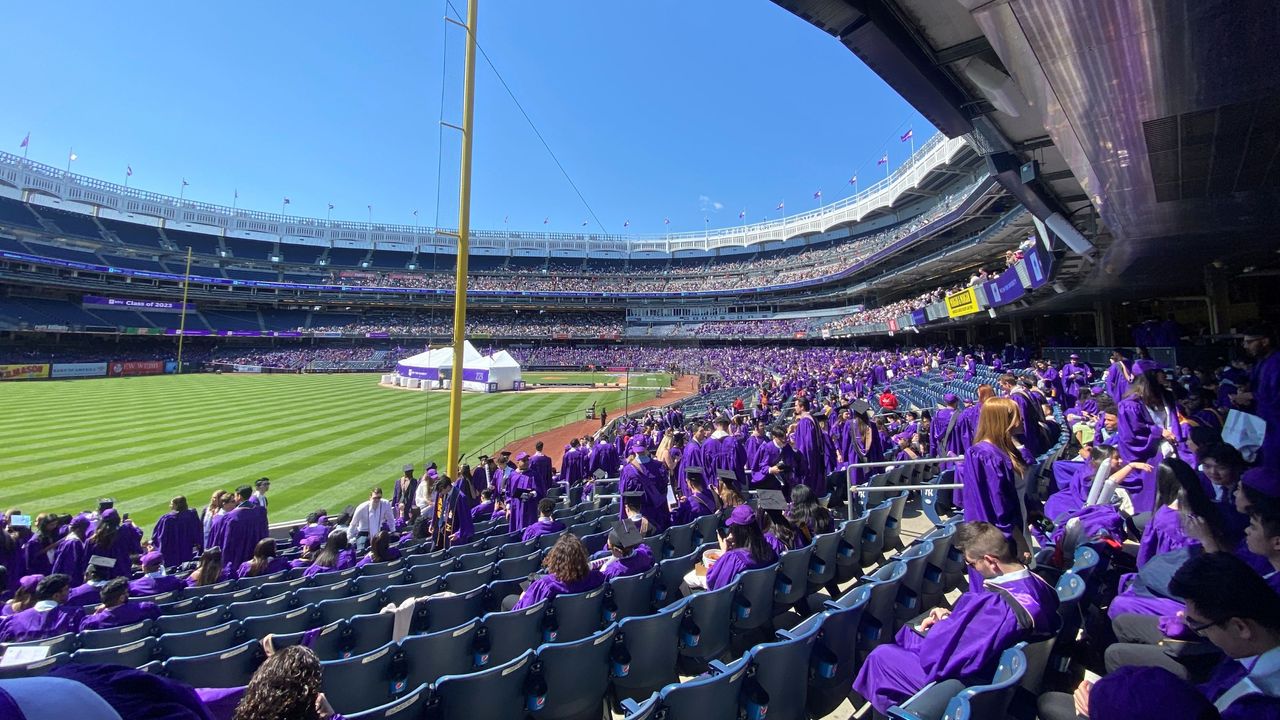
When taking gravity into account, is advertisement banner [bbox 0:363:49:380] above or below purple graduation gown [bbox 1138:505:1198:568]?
above

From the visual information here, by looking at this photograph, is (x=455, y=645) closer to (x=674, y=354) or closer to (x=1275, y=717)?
(x=1275, y=717)

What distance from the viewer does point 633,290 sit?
76.3 metres

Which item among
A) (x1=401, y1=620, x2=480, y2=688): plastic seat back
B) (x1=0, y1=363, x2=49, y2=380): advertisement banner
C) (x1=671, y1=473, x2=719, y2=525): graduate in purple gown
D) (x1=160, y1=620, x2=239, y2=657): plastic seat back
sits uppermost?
(x1=0, y1=363, x2=49, y2=380): advertisement banner

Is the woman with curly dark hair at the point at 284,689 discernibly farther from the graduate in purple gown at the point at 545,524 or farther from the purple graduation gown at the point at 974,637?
the graduate in purple gown at the point at 545,524

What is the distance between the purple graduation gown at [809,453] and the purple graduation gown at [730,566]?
165 inches

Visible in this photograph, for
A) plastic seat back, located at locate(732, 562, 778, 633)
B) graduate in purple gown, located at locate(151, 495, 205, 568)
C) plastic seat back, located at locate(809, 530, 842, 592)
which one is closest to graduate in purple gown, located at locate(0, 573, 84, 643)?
graduate in purple gown, located at locate(151, 495, 205, 568)

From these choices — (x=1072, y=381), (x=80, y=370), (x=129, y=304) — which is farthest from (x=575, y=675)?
(x=129, y=304)

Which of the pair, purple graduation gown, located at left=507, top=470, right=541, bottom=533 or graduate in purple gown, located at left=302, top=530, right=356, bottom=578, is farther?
purple graduation gown, located at left=507, top=470, right=541, bottom=533

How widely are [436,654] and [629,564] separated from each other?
1658mm

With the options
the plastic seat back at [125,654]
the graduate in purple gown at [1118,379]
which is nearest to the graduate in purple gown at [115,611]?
the plastic seat back at [125,654]

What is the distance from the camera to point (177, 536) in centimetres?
799

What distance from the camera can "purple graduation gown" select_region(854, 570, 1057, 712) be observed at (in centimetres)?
254

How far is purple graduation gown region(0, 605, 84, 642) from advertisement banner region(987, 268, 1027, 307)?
17.3 metres

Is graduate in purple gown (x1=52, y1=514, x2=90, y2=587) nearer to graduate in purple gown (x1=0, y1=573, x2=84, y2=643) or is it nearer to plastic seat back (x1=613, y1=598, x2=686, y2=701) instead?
graduate in purple gown (x1=0, y1=573, x2=84, y2=643)
